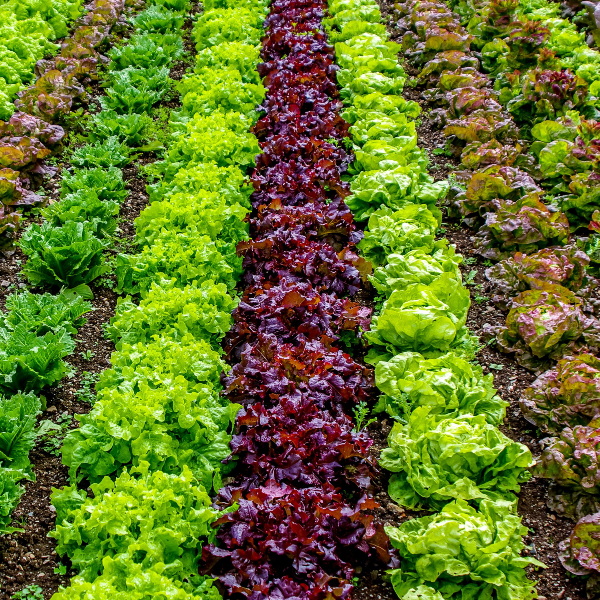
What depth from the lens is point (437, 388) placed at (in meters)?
4.68

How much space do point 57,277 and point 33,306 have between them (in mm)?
540

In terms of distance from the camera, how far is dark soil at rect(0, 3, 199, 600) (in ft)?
13.2

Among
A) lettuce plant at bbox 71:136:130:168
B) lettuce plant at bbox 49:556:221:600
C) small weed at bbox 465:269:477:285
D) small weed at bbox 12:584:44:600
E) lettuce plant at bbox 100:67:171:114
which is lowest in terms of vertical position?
small weed at bbox 12:584:44:600

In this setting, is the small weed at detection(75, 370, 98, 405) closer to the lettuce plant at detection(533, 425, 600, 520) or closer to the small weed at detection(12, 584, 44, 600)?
the small weed at detection(12, 584, 44, 600)

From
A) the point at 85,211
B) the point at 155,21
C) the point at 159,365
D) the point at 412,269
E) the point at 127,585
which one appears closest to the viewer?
the point at 127,585

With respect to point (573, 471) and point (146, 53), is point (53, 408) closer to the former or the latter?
point (573, 471)

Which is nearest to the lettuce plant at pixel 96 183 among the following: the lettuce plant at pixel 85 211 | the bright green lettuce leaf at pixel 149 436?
the lettuce plant at pixel 85 211

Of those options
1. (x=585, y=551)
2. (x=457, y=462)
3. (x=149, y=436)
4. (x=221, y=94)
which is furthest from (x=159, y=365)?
(x=221, y=94)

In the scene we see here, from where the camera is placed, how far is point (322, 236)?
631cm

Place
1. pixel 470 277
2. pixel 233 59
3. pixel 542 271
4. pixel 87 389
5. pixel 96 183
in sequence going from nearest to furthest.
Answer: pixel 87 389 < pixel 542 271 < pixel 470 277 < pixel 96 183 < pixel 233 59

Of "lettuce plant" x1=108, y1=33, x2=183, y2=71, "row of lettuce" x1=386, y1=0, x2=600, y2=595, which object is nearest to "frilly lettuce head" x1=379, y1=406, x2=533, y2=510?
"row of lettuce" x1=386, y1=0, x2=600, y2=595

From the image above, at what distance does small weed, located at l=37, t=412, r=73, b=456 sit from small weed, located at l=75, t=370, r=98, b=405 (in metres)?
0.22

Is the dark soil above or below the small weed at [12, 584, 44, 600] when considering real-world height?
above

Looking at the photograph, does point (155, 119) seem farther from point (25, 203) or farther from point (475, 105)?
point (475, 105)
